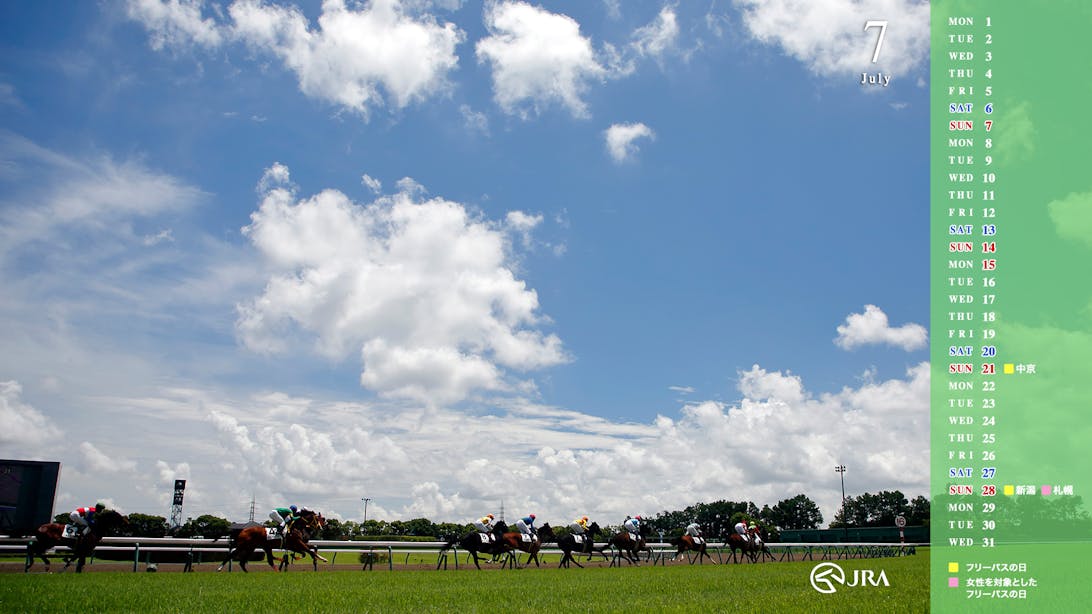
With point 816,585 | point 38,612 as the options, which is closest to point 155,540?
point 38,612

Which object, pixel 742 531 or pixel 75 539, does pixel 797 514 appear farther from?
pixel 75 539

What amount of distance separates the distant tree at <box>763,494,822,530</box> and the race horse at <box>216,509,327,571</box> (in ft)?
408

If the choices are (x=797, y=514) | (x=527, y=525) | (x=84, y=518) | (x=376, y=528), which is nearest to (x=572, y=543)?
(x=527, y=525)

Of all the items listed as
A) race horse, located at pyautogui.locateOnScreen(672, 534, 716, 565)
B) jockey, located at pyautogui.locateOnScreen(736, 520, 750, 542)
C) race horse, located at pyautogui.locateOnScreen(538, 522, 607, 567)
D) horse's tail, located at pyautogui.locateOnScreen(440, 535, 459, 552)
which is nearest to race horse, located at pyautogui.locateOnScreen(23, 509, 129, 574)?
horse's tail, located at pyautogui.locateOnScreen(440, 535, 459, 552)

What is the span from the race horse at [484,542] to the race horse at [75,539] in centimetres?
1173

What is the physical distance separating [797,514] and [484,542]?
399 feet

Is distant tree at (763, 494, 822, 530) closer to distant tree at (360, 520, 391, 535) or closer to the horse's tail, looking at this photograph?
distant tree at (360, 520, 391, 535)

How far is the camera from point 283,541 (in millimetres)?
24219

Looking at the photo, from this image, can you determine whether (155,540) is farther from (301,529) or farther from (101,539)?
(301,529)

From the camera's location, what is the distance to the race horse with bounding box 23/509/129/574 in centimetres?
2281

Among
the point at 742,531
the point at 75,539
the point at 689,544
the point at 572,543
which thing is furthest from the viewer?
the point at 742,531

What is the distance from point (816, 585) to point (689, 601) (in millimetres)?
5268

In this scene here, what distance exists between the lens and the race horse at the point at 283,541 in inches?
902

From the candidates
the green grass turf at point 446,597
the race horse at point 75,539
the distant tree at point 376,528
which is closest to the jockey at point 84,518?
the race horse at point 75,539
